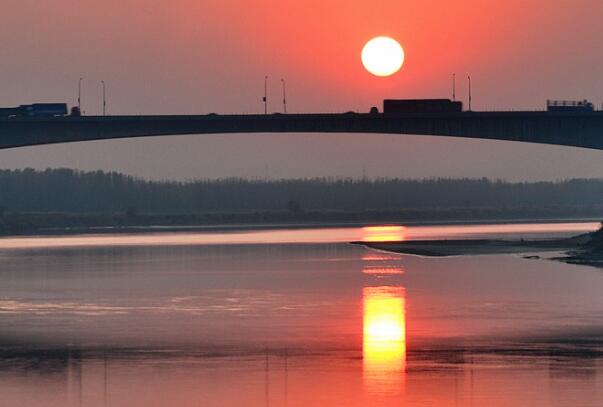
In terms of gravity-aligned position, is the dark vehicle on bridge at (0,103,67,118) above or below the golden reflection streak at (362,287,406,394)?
above

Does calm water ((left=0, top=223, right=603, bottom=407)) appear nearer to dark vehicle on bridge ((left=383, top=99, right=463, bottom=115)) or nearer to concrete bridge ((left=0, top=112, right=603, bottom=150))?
concrete bridge ((left=0, top=112, right=603, bottom=150))

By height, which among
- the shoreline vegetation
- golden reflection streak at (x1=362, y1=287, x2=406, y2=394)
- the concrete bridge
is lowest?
golden reflection streak at (x1=362, y1=287, x2=406, y2=394)

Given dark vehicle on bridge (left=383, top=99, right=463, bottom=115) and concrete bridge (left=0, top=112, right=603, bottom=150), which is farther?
dark vehicle on bridge (left=383, top=99, right=463, bottom=115)

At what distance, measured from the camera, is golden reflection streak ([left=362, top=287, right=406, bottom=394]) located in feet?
151

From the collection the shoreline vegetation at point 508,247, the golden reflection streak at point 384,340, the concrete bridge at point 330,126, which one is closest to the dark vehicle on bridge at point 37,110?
the concrete bridge at point 330,126

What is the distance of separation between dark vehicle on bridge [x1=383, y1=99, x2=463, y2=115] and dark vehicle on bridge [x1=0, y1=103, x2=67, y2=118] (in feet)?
115

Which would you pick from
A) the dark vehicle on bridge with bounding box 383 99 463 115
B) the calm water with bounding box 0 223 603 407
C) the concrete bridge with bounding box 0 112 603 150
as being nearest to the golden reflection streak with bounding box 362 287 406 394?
the calm water with bounding box 0 223 603 407

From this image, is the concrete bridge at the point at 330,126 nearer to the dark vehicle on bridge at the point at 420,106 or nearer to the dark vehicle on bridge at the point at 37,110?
the dark vehicle on bridge at the point at 420,106

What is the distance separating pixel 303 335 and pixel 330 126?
332 feet

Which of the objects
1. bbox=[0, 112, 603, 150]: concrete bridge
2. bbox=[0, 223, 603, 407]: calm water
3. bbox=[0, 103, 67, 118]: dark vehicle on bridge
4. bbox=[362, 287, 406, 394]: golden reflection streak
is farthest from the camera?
bbox=[0, 103, 67, 118]: dark vehicle on bridge

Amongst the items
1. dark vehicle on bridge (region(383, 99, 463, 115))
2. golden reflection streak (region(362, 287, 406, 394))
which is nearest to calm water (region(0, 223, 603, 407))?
golden reflection streak (region(362, 287, 406, 394))

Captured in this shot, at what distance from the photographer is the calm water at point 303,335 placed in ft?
145

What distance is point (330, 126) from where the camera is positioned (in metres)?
160

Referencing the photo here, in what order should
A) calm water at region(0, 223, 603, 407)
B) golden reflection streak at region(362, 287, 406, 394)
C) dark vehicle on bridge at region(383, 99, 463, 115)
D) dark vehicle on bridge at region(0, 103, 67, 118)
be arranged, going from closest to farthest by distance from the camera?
calm water at region(0, 223, 603, 407) < golden reflection streak at region(362, 287, 406, 394) < dark vehicle on bridge at region(0, 103, 67, 118) < dark vehicle on bridge at region(383, 99, 463, 115)
